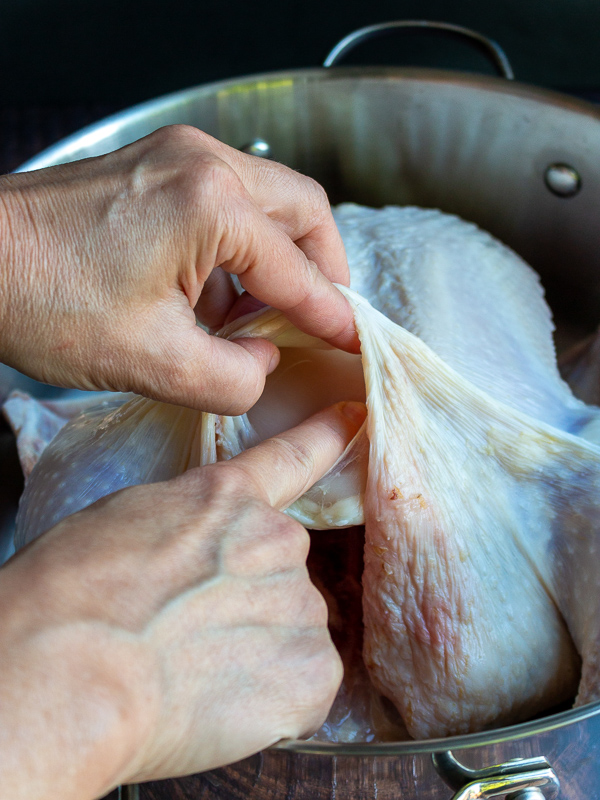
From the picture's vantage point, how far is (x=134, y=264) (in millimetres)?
456

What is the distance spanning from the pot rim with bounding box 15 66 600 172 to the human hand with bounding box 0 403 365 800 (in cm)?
65

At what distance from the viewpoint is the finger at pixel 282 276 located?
0.48m

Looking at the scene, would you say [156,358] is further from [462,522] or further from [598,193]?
[598,193]

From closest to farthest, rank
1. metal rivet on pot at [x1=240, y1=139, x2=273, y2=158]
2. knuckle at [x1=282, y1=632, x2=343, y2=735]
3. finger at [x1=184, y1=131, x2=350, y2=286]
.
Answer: knuckle at [x1=282, y1=632, x2=343, y2=735], finger at [x1=184, y1=131, x2=350, y2=286], metal rivet on pot at [x1=240, y1=139, x2=273, y2=158]

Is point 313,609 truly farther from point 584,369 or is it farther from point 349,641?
point 584,369

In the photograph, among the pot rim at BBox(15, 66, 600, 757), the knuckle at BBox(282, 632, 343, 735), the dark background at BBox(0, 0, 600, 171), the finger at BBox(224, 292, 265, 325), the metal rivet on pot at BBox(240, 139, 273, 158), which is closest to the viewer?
the knuckle at BBox(282, 632, 343, 735)

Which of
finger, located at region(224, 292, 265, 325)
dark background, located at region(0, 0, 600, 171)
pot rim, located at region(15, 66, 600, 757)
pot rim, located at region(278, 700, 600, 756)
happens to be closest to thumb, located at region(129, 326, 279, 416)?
finger, located at region(224, 292, 265, 325)

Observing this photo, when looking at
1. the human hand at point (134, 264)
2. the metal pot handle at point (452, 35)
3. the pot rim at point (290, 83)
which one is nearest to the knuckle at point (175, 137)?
the human hand at point (134, 264)

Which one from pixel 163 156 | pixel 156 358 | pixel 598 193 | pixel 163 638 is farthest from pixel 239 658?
pixel 598 193

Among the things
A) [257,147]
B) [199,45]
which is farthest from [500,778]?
[199,45]

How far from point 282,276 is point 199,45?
59.7 inches

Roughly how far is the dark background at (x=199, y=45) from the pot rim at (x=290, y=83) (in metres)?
0.78

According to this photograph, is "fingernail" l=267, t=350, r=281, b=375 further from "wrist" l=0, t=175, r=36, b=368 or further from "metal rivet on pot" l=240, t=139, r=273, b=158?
"metal rivet on pot" l=240, t=139, r=273, b=158

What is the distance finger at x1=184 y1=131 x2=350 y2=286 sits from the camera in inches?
21.1
